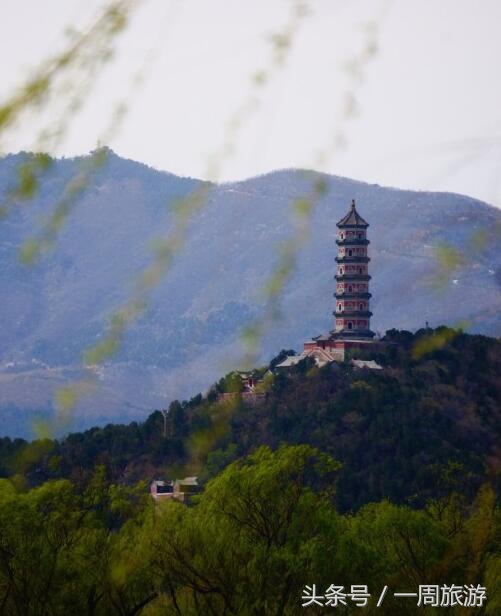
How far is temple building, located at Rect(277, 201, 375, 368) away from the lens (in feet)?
385

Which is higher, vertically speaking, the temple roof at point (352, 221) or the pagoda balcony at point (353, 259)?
the temple roof at point (352, 221)

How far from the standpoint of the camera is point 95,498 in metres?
44.9

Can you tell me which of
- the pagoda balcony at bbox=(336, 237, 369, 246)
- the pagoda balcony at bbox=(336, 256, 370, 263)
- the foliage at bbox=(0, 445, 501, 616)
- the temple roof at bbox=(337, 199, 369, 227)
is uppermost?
the temple roof at bbox=(337, 199, 369, 227)

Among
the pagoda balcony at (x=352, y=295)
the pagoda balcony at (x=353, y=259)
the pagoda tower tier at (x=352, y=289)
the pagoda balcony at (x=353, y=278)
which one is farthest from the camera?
the pagoda balcony at (x=353, y=259)

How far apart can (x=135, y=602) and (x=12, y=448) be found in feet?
212

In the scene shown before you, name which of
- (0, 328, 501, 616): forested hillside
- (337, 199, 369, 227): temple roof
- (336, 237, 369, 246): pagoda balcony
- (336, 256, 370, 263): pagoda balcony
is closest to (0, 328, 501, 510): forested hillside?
(336, 256, 370, 263): pagoda balcony

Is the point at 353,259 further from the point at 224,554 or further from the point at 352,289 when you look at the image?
the point at 224,554

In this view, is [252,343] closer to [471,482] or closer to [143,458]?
[471,482]

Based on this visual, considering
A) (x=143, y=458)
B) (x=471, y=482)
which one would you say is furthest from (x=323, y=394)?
(x=471, y=482)

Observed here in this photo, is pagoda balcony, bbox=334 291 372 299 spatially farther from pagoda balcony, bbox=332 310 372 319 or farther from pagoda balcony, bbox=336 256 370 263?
pagoda balcony, bbox=336 256 370 263

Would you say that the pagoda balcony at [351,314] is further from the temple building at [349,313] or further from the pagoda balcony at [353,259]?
the pagoda balcony at [353,259]

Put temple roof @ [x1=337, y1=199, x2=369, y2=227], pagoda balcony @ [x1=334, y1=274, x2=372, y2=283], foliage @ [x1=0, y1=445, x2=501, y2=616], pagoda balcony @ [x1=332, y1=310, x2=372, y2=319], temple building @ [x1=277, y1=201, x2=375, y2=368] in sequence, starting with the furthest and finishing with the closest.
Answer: temple roof @ [x1=337, y1=199, x2=369, y2=227], pagoda balcony @ [x1=334, y1=274, x2=372, y2=283], pagoda balcony @ [x1=332, y1=310, x2=372, y2=319], temple building @ [x1=277, y1=201, x2=375, y2=368], foliage @ [x1=0, y1=445, x2=501, y2=616]

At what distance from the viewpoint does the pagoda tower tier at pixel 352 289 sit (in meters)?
119

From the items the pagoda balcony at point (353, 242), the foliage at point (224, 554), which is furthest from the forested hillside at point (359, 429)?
the foliage at point (224, 554)
